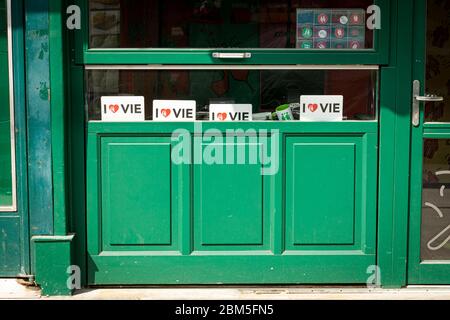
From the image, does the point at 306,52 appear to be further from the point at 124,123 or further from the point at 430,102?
the point at 124,123

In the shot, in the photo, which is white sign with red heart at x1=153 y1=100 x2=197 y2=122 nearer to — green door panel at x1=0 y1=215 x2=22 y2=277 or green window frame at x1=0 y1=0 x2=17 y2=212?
green window frame at x1=0 y1=0 x2=17 y2=212

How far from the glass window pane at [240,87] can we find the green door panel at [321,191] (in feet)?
0.81

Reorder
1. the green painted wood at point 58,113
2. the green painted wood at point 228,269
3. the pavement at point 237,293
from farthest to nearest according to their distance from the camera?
the green painted wood at point 228,269, the pavement at point 237,293, the green painted wood at point 58,113

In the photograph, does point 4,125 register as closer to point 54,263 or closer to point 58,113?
point 58,113

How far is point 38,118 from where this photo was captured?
4422 millimetres

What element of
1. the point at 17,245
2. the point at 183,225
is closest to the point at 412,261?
the point at 183,225

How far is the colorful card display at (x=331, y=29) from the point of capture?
4.52 meters

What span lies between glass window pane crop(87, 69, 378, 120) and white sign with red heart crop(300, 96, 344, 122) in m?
0.03

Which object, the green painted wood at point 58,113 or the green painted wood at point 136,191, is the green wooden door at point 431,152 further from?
the green painted wood at point 58,113

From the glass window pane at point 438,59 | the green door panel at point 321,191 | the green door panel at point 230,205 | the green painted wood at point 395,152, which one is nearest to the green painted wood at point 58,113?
the green door panel at point 230,205

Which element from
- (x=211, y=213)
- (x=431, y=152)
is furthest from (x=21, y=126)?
(x=431, y=152)

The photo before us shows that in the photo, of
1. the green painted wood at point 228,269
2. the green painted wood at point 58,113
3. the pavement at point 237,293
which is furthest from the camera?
the green painted wood at point 228,269

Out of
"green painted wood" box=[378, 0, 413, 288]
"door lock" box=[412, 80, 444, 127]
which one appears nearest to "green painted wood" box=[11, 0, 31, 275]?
"green painted wood" box=[378, 0, 413, 288]

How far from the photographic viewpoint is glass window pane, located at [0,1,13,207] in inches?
177
